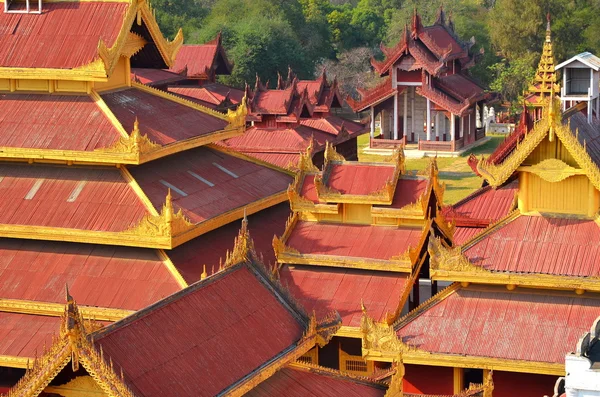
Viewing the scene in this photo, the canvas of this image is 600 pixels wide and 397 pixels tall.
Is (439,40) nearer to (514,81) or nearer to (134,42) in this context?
(514,81)

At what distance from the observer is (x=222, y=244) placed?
25.2m

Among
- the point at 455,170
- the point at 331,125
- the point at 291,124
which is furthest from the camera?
the point at 455,170

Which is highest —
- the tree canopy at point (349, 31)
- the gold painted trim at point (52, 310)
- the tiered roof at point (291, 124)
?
the tree canopy at point (349, 31)

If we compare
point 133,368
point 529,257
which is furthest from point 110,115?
point 133,368

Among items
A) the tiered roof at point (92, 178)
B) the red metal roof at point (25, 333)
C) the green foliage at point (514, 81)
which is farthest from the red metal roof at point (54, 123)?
the green foliage at point (514, 81)

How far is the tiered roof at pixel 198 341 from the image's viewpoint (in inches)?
571

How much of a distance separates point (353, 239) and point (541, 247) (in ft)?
14.4

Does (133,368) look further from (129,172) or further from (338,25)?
(338,25)

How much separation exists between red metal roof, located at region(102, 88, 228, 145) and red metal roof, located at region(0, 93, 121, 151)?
457 millimetres

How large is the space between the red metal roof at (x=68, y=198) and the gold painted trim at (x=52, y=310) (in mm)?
1537

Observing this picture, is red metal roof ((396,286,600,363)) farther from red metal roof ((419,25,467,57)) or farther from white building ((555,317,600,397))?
red metal roof ((419,25,467,57))

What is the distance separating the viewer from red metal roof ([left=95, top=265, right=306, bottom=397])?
1507 centimetres

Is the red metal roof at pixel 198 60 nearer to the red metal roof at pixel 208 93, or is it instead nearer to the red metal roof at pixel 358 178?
the red metal roof at pixel 208 93

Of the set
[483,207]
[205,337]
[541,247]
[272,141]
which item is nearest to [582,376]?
[205,337]
